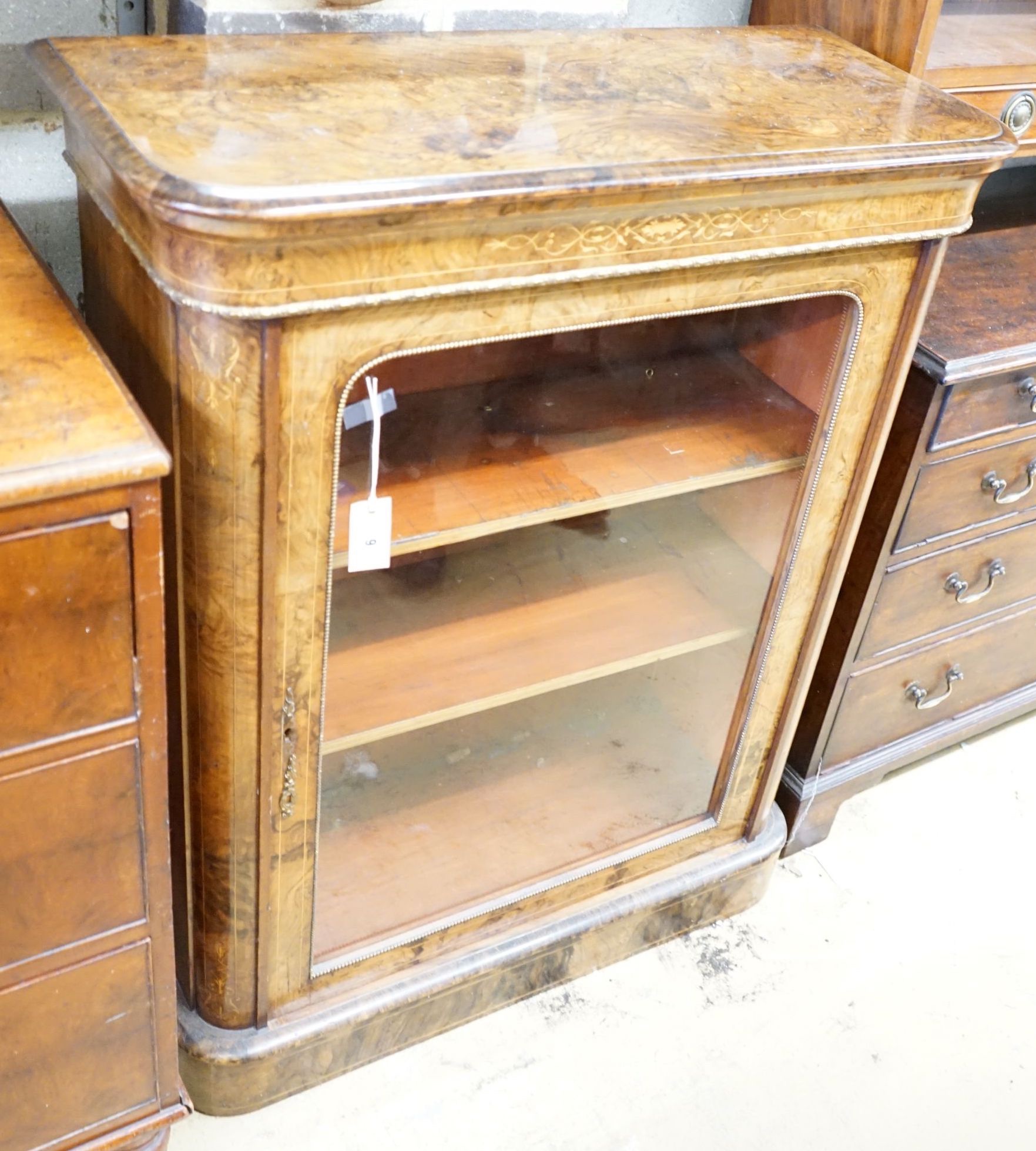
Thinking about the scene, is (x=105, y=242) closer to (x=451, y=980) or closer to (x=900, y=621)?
(x=451, y=980)

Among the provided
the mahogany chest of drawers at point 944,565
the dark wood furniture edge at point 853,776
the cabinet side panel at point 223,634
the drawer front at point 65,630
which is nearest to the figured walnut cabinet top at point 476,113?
the cabinet side panel at point 223,634

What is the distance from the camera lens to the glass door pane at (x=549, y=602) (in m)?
1.06

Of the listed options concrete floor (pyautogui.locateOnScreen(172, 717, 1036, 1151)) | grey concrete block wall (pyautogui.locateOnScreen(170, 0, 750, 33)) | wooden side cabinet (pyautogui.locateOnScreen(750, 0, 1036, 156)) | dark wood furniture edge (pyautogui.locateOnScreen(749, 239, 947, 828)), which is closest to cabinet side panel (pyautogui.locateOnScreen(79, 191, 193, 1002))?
grey concrete block wall (pyautogui.locateOnScreen(170, 0, 750, 33))

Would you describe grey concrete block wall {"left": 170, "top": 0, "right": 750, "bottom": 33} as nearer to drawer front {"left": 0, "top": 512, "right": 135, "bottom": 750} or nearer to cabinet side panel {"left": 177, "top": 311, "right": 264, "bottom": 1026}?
cabinet side panel {"left": 177, "top": 311, "right": 264, "bottom": 1026}

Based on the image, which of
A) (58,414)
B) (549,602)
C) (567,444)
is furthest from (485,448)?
(58,414)

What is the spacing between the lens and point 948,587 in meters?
1.55

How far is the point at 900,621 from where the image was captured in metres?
1.54

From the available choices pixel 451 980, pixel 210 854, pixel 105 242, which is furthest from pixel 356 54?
pixel 451 980

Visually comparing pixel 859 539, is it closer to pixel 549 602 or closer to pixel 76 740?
pixel 549 602

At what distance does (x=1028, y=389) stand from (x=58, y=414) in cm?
111

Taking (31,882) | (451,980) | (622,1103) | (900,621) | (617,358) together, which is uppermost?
(617,358)

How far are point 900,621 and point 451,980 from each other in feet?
2.37

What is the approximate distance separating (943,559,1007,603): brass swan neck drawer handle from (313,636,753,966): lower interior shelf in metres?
0.37

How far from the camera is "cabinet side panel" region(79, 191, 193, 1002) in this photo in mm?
883
